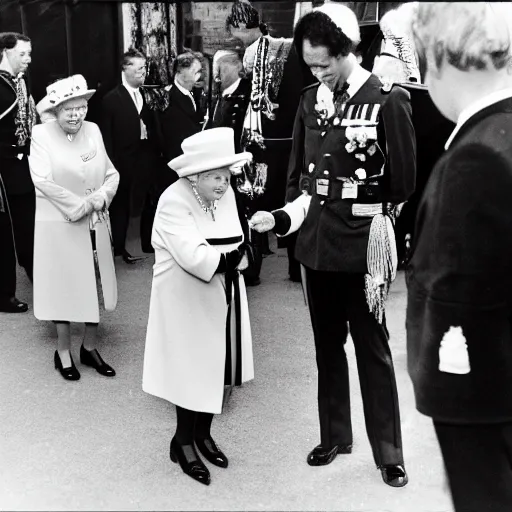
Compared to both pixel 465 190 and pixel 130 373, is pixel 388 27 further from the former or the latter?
pixel 130 373

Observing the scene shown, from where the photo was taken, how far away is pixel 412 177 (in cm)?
273

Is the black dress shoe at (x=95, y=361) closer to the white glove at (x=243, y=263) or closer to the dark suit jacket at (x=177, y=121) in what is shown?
the white glove at (x=243, y=263)

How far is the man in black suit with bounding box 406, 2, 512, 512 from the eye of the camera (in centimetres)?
177

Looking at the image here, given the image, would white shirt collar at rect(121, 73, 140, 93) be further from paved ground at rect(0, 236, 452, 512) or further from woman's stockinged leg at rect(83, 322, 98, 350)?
woman's stockinged leg at rect(83, 322, 98, 350)

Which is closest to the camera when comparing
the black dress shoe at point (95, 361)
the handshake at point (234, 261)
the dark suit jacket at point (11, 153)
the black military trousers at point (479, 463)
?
the black military trousers at point (479, 463)

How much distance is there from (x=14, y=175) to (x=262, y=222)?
2.39 m

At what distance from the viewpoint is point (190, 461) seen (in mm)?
2930

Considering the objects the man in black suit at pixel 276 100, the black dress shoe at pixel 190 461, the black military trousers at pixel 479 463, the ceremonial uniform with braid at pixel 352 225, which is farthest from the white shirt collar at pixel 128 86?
the black military trousers at pixel 479 463

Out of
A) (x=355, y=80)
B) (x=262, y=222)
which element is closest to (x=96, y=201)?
(x=262, y=222)

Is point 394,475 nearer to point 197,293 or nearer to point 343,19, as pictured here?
point 197,293

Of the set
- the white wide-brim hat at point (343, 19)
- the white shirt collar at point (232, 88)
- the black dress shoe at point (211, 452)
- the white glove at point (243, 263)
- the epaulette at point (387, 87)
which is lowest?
the black dress shoe at point (211, 452)

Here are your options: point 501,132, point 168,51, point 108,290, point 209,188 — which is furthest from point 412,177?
point 168,51

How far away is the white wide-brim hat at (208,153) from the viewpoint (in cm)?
274

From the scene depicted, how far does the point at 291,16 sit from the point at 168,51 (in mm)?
692
